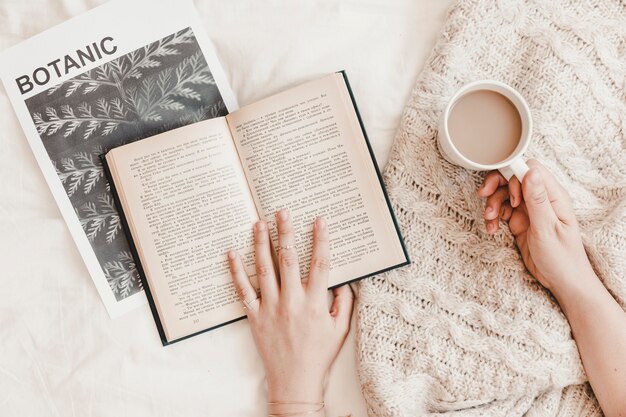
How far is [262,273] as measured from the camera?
0.79 metres

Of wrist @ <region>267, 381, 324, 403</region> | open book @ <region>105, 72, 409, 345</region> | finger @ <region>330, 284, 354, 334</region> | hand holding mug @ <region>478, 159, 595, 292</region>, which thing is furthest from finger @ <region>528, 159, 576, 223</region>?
wrist @ <region>267, 381, 324, 403</region>

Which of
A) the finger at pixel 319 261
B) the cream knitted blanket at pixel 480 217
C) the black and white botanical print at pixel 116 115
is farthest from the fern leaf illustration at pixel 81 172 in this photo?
the cream knitted blanket at pixel 480 217

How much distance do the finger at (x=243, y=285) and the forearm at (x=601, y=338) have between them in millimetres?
446

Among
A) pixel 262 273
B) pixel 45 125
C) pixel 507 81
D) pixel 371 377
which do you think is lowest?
pixel 371 377

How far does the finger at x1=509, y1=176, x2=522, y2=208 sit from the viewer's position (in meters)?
0.73

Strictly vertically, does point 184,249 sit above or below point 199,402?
above

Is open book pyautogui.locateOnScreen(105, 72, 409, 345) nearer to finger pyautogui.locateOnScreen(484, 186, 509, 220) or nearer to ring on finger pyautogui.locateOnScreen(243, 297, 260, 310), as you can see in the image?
ring on finger pyautogui.locateOnScreen(243, 297, 260, 310)

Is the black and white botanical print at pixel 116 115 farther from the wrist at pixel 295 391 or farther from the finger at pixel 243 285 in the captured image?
the wrist at pixel 295 391

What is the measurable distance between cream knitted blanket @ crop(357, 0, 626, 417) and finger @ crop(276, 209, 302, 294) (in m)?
0.11

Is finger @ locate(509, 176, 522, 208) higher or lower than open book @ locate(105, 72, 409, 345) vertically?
lower

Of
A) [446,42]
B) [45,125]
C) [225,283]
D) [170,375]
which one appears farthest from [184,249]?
[446,42]

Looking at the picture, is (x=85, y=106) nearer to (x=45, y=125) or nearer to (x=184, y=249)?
(x=45, y=125)

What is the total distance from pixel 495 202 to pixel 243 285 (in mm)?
390

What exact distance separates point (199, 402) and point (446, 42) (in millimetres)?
675
